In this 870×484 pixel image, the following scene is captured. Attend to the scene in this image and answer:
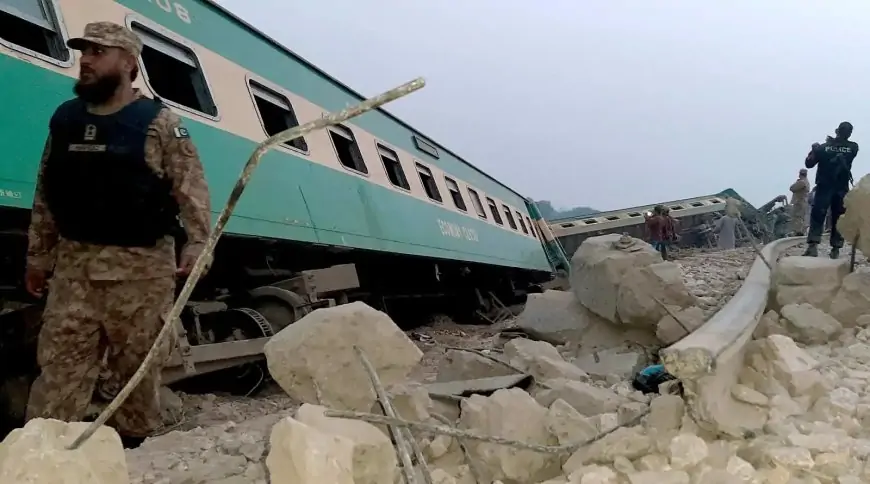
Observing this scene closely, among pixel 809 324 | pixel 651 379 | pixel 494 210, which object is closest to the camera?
pixel 651 379

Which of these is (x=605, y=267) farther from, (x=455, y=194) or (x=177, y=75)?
(x=455, y=194)

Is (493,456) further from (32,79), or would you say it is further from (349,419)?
(32,79)

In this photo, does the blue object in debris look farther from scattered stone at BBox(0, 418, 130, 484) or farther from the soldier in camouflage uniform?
scattered stone at BBox(0, 418, 130, 484)

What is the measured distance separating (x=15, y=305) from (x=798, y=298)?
433 centimetres

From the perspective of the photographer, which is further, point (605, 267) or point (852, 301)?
point (605, 267)

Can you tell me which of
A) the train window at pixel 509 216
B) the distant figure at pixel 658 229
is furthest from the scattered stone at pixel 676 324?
the distant figure at pixel 658 229

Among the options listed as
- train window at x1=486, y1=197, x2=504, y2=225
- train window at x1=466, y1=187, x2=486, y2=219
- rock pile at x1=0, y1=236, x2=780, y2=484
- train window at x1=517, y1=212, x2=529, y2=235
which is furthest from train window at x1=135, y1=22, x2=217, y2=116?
train window at x1=517, y1=212, x2=529, y2=235

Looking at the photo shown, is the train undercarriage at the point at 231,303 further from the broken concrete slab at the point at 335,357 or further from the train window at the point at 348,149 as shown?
the broken concrete slab at the point at 335,357

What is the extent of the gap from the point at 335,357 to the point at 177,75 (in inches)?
119

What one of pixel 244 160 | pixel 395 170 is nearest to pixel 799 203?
pixel 395 170

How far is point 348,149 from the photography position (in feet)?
22.2

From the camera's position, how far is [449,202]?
9.05 metres

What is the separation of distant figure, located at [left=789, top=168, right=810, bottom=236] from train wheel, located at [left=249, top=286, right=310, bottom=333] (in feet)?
39.5

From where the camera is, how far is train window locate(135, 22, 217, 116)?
436cm
